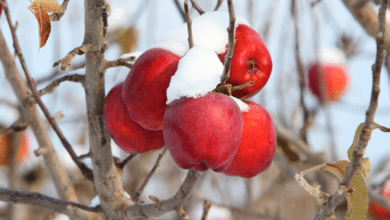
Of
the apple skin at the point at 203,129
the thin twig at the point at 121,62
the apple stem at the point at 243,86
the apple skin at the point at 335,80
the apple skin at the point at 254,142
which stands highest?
the thin twig at the point at 121,62

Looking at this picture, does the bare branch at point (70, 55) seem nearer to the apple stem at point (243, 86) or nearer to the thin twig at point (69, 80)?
the thin twig at point (69, 80)

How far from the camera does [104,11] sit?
58 centimetres

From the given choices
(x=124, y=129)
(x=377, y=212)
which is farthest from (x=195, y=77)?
(x=377, y=212)

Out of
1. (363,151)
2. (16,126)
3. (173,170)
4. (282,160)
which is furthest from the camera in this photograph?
(173,170)

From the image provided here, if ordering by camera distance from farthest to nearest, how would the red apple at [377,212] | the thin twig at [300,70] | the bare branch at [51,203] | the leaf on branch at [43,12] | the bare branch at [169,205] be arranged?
the red apple at [377,212] < the thin twig at [300,70] < the bare branch at [51,203] < the bare branch at [169,205] < the leaf on branch at [43,12]

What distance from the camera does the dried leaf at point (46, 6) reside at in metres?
0.48

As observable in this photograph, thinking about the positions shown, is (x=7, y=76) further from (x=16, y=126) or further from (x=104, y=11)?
(x=104, y=11)

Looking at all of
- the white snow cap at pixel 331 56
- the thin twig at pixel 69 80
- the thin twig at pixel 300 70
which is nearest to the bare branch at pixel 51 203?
the thin twig at pixel 69 80

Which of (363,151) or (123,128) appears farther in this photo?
(123,128)

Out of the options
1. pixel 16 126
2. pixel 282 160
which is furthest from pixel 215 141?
pixel 282 160

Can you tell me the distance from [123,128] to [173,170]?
2.37m

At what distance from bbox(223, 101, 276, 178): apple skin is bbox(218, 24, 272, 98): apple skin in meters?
0.04

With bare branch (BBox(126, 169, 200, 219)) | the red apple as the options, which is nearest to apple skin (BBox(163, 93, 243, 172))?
bare branch (BBox(126, 169, 200, 219))

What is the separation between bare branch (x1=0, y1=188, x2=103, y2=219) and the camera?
688 mm
